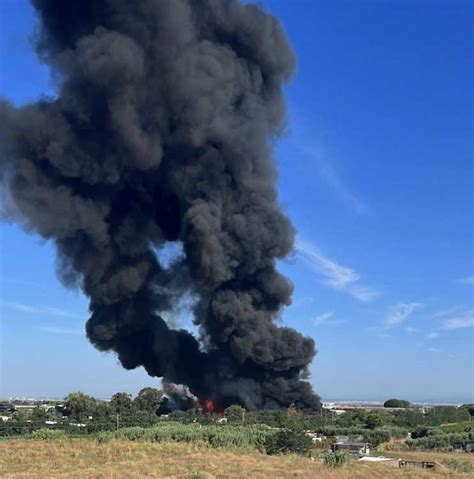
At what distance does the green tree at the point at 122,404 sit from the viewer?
158 ft

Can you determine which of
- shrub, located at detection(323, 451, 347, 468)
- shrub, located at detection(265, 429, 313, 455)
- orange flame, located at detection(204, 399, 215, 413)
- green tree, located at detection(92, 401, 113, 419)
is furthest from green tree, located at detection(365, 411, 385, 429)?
shrub, located at detection(323, 451, 347, 468)

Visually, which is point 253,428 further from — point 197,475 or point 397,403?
point 397,403

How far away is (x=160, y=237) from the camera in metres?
55.6

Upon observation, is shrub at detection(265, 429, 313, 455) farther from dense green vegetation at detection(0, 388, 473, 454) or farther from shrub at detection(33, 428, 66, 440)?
shrub at detection(33, 428, 66, 440)

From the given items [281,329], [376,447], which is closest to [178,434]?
[376,447]

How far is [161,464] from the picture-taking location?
22.4m

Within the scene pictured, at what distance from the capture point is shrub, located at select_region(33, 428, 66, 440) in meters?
32.7

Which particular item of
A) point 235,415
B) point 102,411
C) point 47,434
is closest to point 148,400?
point 102,411

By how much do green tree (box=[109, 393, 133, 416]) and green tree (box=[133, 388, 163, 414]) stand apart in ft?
1.79

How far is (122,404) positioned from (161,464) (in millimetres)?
29800

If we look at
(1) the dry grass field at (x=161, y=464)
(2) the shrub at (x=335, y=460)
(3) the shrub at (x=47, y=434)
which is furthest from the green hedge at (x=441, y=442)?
(3) the shrub at (x=47, y=434)

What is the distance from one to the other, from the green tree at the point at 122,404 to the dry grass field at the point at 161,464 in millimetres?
18970

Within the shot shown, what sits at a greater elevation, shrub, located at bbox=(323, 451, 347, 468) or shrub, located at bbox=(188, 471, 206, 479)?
shrub, located at bbox=(323, 451, 347, 468)

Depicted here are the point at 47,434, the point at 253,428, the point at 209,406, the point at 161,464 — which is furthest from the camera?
the point at 209,406
